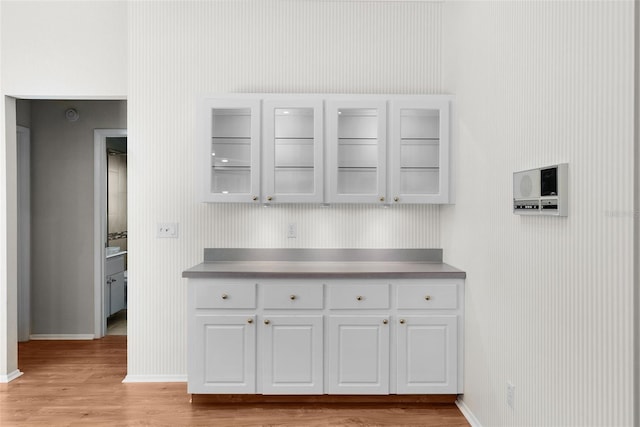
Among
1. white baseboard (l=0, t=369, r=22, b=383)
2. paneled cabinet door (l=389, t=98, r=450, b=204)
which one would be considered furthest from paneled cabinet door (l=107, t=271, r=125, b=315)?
paneled cabinet door (l=389, t=98, r=450, b=204)

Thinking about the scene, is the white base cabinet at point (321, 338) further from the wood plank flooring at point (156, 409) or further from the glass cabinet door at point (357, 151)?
the glass cabinet door at point (357, 151)

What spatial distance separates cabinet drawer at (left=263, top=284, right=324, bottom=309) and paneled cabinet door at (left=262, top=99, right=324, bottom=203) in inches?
24.0

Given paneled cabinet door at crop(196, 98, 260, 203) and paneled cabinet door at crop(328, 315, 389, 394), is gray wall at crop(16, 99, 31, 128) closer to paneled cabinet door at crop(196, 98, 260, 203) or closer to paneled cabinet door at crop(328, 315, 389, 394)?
paneled cabinet door at crop(196, 98, 260, 203)

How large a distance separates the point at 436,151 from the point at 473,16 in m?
0.88

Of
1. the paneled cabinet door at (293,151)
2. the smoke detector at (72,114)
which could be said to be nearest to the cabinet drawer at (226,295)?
the paneled cabinet door at (293,151)

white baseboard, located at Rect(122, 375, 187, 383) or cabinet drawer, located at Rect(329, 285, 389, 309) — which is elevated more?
cabinet drawer, located at Rect(329, 285, 389, 309)

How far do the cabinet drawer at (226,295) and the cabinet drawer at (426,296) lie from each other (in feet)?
3.17

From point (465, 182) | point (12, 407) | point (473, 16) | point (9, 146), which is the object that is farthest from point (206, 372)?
point (473, 16)

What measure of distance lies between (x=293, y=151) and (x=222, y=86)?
80cm

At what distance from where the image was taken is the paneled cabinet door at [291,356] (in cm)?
303

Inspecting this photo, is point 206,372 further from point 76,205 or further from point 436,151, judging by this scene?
point 76,205

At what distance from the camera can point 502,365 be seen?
97.9 inches

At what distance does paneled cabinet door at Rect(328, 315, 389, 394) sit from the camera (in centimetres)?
304

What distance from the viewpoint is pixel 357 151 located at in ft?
10.8
